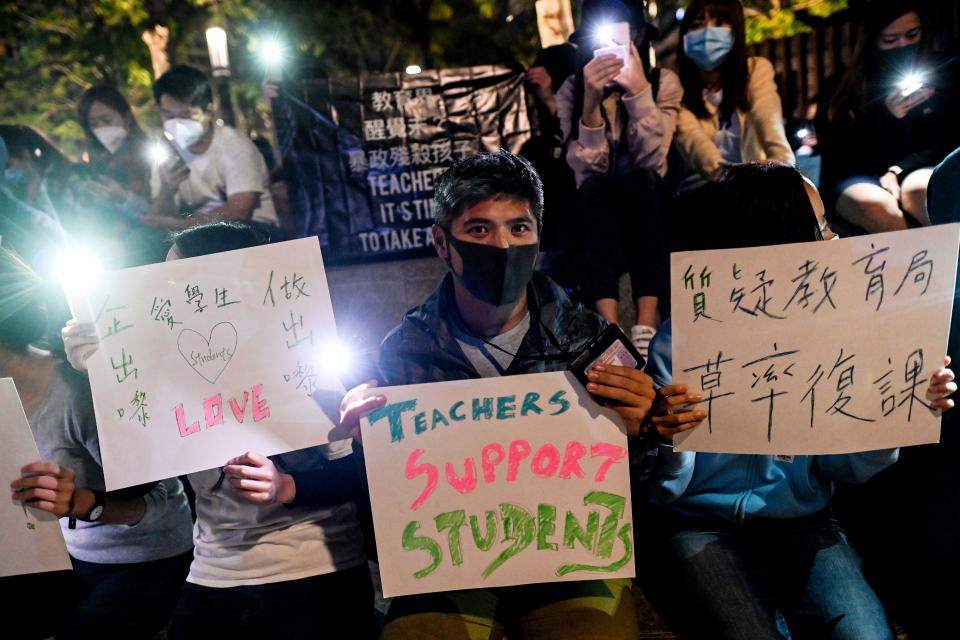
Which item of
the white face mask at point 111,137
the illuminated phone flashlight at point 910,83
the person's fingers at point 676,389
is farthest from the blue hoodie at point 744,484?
the white face mask at point 111,137

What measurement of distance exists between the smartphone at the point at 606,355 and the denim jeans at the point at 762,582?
594 millimetres

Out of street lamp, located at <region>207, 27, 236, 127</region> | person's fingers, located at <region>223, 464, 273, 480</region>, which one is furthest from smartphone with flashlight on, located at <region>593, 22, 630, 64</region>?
street lamp, located at <region>207, 27, 236, 127</region>

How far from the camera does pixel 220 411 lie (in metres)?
2.10

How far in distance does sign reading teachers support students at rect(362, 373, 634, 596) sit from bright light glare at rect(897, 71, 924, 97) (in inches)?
113

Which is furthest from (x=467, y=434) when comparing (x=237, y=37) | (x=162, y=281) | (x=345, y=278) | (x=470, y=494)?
(x=237, y=37)

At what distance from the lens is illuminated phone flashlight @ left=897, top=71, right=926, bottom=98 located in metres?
3.80

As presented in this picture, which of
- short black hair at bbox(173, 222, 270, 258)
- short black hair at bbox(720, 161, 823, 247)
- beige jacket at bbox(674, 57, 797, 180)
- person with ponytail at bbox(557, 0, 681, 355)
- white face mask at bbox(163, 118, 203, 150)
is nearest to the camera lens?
short black hair at bbox(720, 161, 823, 247)

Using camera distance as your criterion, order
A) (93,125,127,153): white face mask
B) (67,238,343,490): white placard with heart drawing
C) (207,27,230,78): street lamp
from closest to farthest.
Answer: (67,238,343,490): white placard with heart drawing, (93,125,127,153): white face mask, (207,27,230,78): street lamp

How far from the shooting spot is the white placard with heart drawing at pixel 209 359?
2051 mm

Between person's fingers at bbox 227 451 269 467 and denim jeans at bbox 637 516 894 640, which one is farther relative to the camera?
person's fingers at bbox 227 451 269 467

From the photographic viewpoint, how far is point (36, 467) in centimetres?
210

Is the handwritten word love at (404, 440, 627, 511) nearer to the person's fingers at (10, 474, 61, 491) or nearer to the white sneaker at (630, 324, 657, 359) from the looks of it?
the person's fingers at (10, 474, 61, 491)

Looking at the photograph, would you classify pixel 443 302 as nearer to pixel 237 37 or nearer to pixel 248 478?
pixel 248 478

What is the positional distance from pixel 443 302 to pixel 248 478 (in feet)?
2.43
